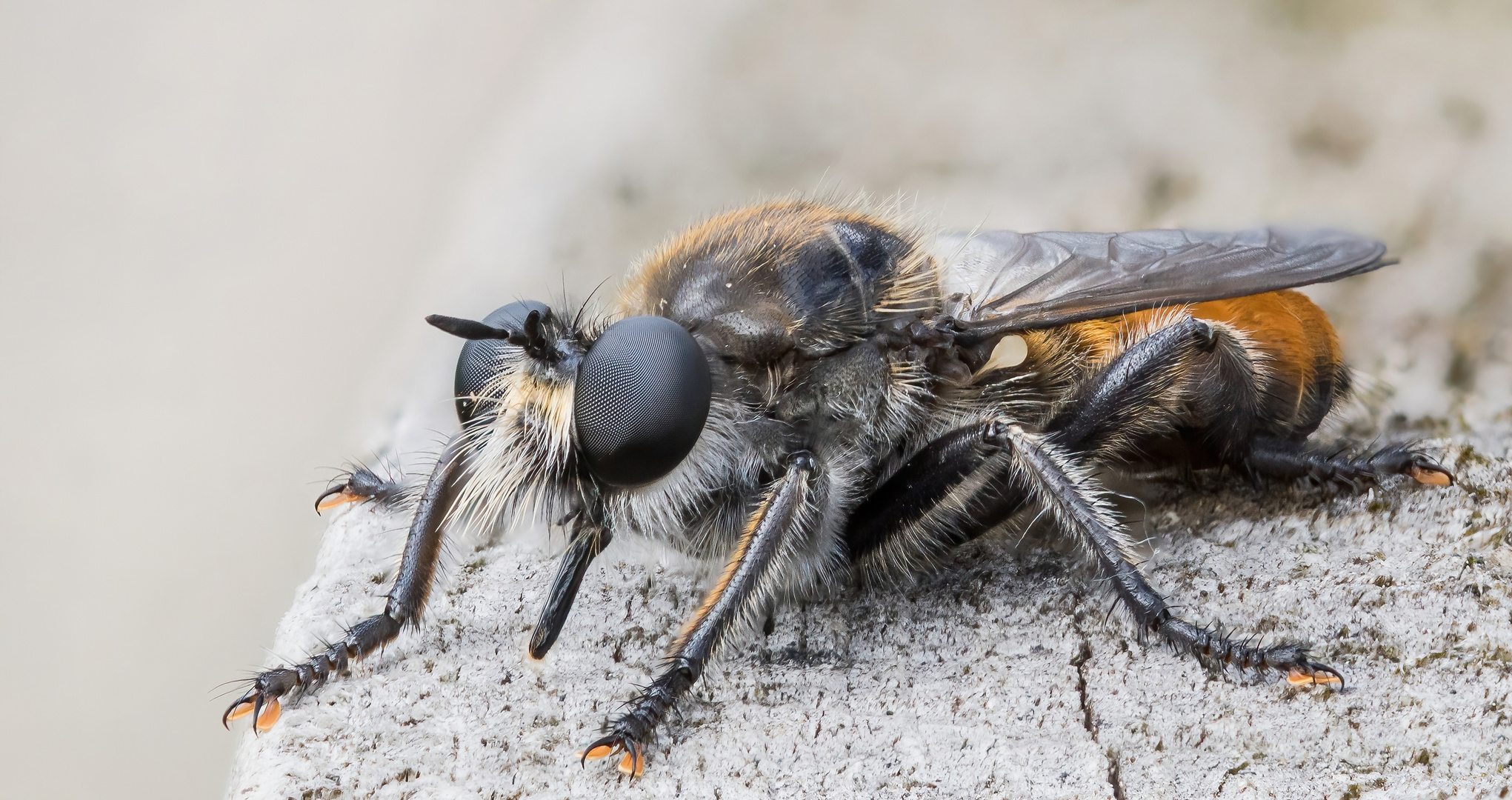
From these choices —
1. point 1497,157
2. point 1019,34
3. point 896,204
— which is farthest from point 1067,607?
point 1019,34

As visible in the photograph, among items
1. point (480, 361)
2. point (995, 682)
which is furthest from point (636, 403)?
point (995, 682)

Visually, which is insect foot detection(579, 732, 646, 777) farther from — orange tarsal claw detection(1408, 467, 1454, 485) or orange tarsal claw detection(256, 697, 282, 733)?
orange tarsal claw detection(1408, 467, 1454, 485)

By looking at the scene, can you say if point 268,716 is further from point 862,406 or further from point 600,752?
point 862,406

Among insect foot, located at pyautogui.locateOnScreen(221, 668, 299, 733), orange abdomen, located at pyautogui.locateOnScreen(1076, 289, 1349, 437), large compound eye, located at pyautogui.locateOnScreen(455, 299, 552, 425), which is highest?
large compound eye, located at pyautogui.locateOnScreen(455, 299, 552, 425)

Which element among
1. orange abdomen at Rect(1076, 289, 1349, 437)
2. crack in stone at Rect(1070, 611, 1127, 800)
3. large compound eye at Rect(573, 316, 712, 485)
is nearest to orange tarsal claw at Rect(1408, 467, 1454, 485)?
orange abdomen at Rect(1076, 289, 1349, 437)

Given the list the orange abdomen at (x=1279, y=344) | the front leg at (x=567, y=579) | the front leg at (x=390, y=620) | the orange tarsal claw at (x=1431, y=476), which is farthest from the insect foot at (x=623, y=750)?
the orange tarsal claw at (x=1431, y=476)

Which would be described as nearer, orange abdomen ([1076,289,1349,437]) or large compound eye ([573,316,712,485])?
large compound eye ([573,316,712,485])
